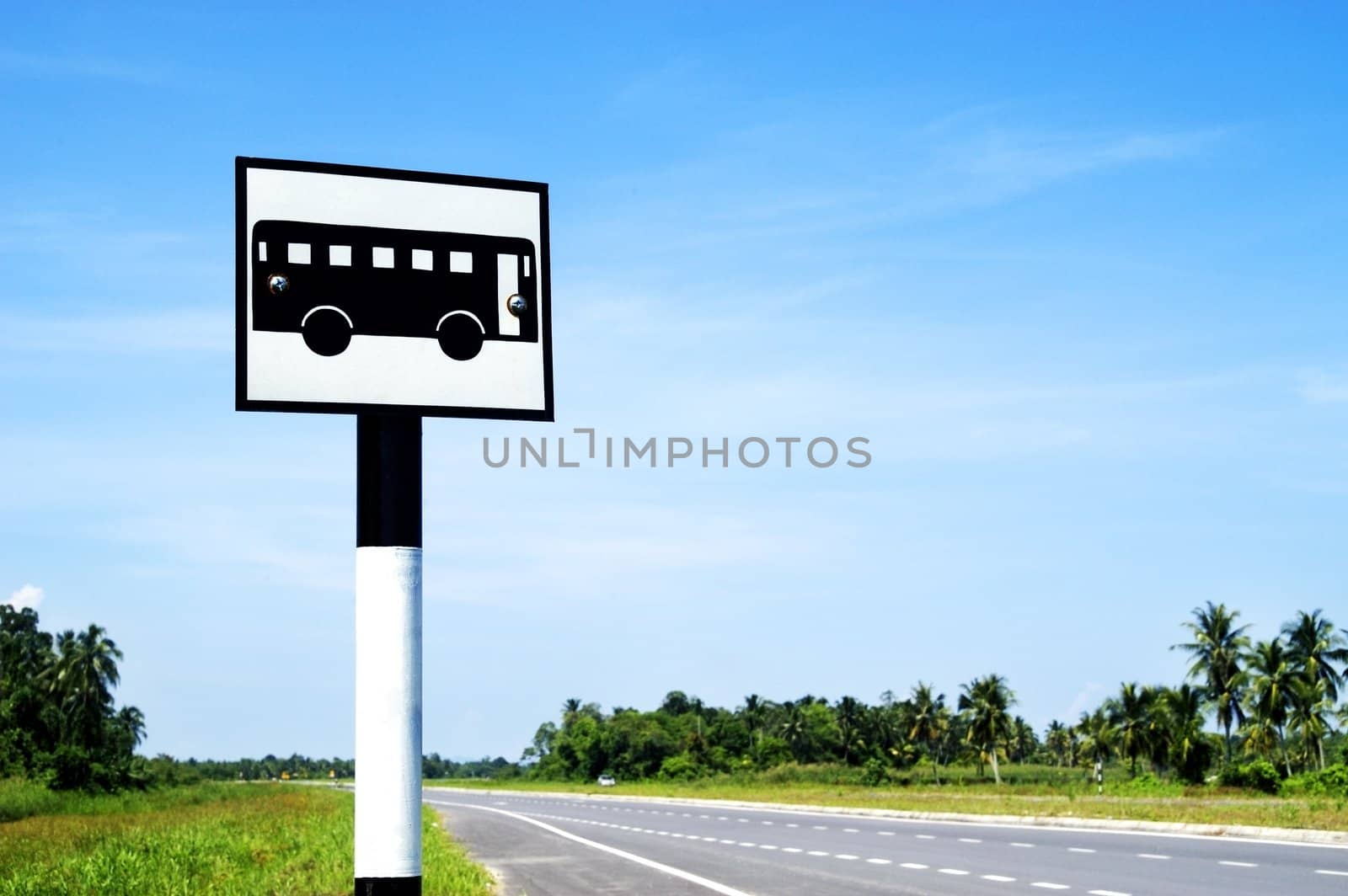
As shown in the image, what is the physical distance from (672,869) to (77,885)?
8.63 meters

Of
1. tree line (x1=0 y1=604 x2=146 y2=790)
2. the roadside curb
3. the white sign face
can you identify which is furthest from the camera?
tree line (x1=0 y1=604 x2=146 y2=790)

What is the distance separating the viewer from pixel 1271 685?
260 ft

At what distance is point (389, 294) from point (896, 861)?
66.6ft

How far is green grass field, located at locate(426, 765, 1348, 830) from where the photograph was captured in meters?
30.7

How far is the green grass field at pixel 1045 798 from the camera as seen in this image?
1209 inches

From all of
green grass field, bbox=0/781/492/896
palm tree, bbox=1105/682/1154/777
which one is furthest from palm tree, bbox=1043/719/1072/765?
green grass field, bbox=0/781/492/896

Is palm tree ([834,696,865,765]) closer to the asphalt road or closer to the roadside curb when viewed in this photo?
the roadside curb

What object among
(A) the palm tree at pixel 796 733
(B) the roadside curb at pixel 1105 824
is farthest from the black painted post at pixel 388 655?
(A) the palm tree at pixel 796 733

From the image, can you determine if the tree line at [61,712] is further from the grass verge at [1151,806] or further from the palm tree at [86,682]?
the grass verge at [1151,806]

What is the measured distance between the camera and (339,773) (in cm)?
18850

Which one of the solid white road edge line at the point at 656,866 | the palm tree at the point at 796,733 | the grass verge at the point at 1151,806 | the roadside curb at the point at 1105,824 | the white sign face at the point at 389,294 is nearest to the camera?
the white sign face at the point at 389,294

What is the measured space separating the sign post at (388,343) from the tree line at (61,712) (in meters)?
73.7

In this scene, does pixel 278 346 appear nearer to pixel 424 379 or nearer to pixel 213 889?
pixel 424 379

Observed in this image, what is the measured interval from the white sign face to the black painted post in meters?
0.14
